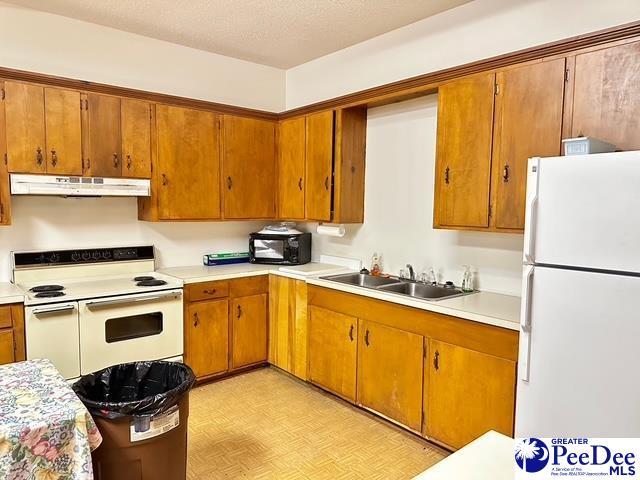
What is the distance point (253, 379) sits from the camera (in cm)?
372

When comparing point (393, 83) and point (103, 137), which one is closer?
point (393, 83)

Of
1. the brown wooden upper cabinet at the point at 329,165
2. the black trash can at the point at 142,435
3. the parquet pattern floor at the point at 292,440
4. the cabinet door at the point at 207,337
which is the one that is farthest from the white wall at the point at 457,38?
the black trash can at the point at 142,435

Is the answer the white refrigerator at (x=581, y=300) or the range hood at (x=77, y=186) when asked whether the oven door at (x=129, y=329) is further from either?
the white refrigerator at (x=581, y=300)

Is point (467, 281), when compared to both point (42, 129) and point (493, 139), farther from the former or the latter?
point (42, 129)

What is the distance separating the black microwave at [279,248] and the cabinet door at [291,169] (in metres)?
0.20

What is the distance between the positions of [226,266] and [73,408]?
2583mm

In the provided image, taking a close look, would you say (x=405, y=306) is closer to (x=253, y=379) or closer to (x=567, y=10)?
(x=253, y=379)

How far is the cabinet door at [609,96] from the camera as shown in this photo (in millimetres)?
2010

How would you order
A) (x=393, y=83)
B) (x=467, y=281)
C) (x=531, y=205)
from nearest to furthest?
(x=531, y=205) → (x=467, y=281) → (x=393, y=83)

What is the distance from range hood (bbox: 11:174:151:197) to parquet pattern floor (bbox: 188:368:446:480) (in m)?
1.62

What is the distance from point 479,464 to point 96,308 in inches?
103

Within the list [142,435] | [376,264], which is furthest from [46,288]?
[376,264]

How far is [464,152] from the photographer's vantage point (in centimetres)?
267

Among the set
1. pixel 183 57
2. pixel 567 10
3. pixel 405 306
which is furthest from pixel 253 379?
pixel 567 10
